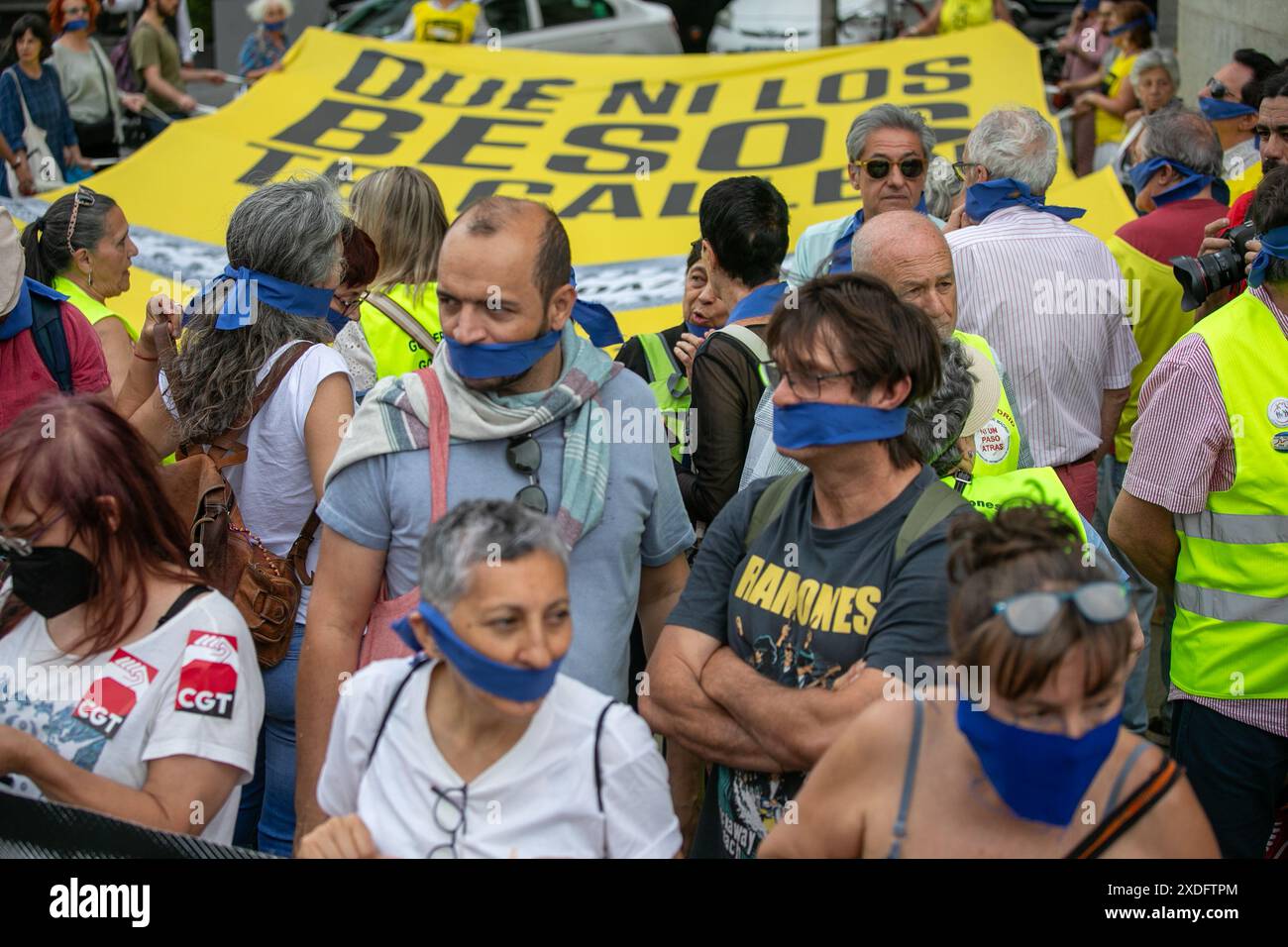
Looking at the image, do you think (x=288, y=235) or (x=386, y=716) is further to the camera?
(x=288, y=235)

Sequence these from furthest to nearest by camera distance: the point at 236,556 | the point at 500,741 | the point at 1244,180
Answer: the point at 1244,180, the point at 236,556, the point at 500,741

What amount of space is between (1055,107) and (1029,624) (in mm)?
11047

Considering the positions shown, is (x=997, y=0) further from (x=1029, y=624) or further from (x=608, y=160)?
(x=1029, y=624)

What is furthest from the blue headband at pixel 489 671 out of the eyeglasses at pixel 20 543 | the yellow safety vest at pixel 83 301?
the yellow safety vest at pixel 83 301

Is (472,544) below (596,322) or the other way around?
the other way around

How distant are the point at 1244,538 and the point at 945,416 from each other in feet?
3.03

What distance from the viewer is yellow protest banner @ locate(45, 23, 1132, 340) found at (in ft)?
26.7

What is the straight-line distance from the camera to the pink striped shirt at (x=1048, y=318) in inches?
182

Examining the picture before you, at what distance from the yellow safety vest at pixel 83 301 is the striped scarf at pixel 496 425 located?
2.18 meters

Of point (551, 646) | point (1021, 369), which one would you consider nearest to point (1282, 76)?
point (1021, 369)

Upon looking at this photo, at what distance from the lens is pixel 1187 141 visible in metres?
5.54

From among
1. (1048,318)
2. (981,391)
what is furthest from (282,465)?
(1048,318)

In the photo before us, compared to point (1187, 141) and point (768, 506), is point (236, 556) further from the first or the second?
point (1187, 141)
